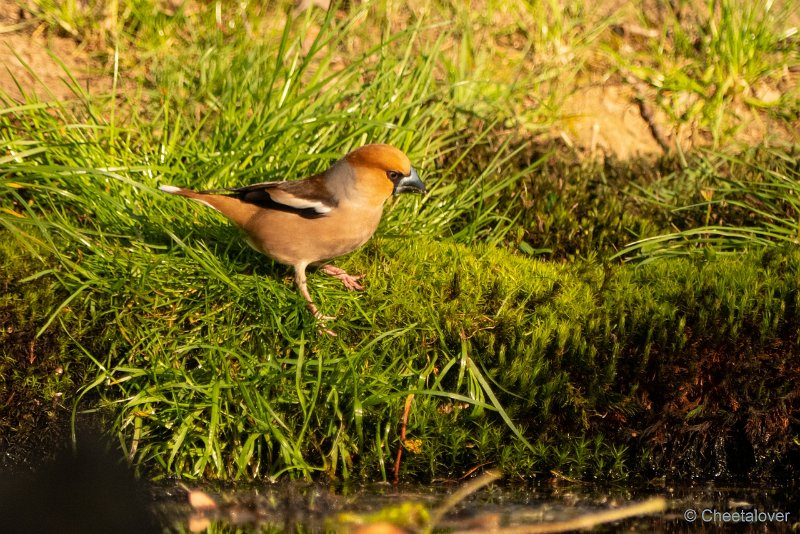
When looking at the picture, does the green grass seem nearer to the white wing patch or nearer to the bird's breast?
the bird's breast

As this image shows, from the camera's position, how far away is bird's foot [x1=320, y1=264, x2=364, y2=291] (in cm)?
491

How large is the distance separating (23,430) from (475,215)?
2937 mm

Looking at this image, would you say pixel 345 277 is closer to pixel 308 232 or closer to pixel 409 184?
pixel 308 232

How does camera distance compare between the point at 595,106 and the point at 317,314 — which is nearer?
the point at 317,314

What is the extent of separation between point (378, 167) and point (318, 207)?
1.27ft

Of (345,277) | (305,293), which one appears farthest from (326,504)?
(345,277)

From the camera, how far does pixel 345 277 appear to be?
493cm

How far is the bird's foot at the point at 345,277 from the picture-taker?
491 centimetres

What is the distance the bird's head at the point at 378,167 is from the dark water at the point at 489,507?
1.55m

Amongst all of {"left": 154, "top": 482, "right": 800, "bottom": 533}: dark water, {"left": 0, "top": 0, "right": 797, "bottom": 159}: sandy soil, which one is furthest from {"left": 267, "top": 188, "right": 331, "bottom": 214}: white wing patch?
{"left": 0, "top": 0, "right": 797, "bottom": 159}: sandy soil

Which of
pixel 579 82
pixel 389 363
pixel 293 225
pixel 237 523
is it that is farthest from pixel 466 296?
pixel 579 82

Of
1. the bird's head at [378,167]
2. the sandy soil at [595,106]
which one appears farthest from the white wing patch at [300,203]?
the sandy soil at [595,106]

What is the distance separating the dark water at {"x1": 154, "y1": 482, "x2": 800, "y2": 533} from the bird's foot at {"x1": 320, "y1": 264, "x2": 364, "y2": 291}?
45.5 inches

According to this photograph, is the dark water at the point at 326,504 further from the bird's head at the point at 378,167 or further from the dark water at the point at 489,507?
the bird's head at the point at 378,167
